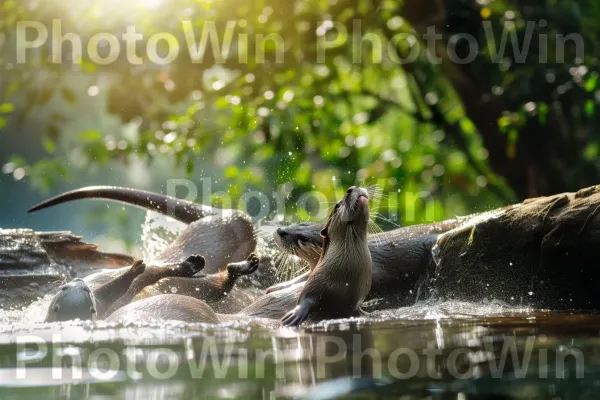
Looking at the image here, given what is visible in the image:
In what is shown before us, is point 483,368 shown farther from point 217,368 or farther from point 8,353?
point 8,353

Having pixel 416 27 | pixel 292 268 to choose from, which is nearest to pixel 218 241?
pixel 292 268

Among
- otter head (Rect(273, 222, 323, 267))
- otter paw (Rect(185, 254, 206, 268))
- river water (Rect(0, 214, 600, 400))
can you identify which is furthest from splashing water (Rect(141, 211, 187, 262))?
river water (Rect(0, 214, 600, 400))

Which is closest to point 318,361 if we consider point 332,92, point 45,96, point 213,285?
point 213,285

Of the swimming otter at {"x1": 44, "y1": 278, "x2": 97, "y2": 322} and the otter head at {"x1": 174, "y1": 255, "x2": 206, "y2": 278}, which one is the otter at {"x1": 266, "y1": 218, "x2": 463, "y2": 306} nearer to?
the otter head at {"x1": 174, "y1": 255, "x2": 206, "y2": 278}

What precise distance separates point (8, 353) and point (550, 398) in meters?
1.69

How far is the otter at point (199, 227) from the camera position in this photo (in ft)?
17.9

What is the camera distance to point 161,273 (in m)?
4.88

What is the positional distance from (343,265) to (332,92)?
4.55 metres

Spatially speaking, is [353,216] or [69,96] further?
[69,96]

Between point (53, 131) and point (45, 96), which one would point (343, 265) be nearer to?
point (45, 96)

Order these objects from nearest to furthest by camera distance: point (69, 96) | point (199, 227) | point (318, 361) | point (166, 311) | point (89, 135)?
point (318, 361) < point (166, 311) < point (199, 227) < point (69, 96) < point (89, 135)

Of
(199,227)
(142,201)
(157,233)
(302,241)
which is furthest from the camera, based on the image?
(157,233)

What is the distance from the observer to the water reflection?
195cm

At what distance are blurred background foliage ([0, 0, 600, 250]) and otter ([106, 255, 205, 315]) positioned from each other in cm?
226
